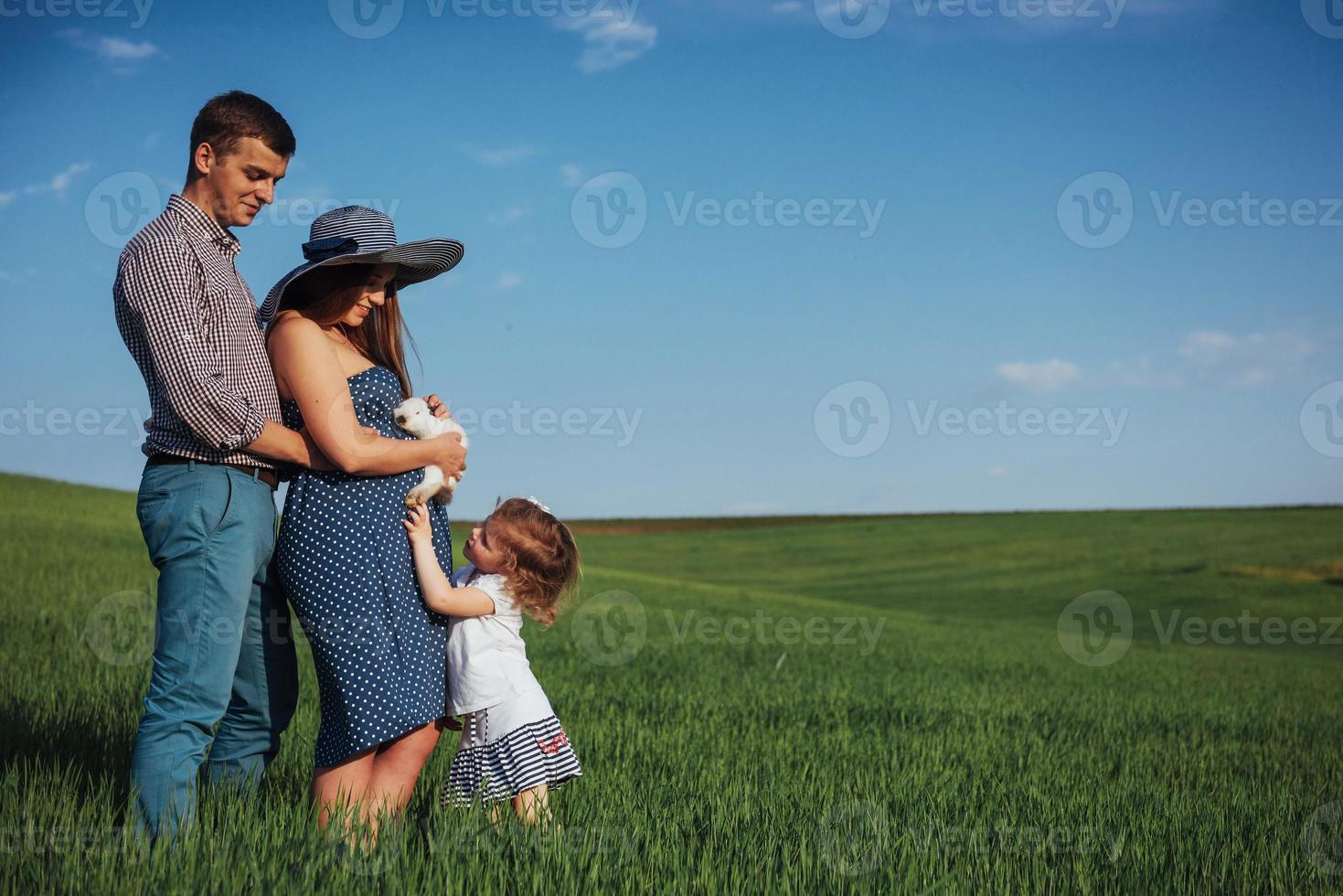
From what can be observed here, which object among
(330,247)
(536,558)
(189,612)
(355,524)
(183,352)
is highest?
(330,247)

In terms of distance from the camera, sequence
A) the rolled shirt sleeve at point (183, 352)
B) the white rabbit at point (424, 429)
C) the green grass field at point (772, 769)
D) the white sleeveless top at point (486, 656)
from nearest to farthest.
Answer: the rolled shirt sleeve at point (183, 352)
the green grass field at point (772, 769)
the white rabbit at point (424, 429)
the white sleeveless top at point (486, 656)

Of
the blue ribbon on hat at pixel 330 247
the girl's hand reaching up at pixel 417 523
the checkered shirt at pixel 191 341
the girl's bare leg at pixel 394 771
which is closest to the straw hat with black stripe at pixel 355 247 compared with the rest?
the blue ribbon on hat at pixel 330 247

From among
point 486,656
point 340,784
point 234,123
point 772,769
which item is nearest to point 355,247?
point 234,123

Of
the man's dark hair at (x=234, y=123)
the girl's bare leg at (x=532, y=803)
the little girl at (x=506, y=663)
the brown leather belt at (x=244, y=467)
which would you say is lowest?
the girl's bare leg at (x=532, y=803)

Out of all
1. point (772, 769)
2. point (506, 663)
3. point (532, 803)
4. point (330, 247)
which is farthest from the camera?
point (772, 769)

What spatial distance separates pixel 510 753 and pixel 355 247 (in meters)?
1.98

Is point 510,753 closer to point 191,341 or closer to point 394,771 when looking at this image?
point 394,771

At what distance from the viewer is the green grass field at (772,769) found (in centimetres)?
336

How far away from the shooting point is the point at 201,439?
337 cm

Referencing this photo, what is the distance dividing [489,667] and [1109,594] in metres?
35.3

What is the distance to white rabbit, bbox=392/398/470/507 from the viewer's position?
144 inches

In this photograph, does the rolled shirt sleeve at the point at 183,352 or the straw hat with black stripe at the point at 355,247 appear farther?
the straw hat with black stripe at the point at 355,247

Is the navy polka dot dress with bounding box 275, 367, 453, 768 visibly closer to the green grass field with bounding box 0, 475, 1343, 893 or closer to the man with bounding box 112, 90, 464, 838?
the man with bounding box 112, 90, 464, 838

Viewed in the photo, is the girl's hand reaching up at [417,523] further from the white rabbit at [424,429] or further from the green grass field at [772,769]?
the green grass field at [772,769]
